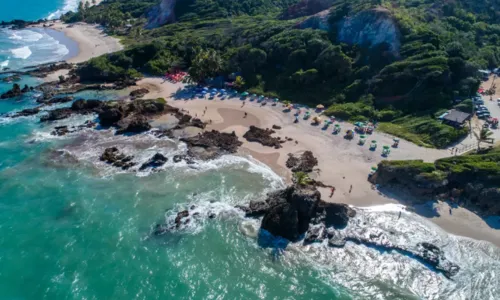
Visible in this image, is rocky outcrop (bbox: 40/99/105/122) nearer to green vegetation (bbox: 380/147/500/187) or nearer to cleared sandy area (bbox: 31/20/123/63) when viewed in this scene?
cleared sandy area (bbox: 31/20/123/63)

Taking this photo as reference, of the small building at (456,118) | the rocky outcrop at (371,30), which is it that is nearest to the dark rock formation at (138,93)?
the rocky outcrop at (371,30)

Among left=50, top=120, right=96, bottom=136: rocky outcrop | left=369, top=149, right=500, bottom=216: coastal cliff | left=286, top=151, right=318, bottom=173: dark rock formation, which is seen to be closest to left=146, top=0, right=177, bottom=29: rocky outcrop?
left=50, top=120, right=96, bottom=136: rocky outcrop

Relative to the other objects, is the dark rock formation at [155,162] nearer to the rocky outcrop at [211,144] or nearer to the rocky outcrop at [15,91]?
the rocky outcrop at [211,144]

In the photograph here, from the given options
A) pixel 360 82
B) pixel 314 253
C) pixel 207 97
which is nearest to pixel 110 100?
pixel 207 97

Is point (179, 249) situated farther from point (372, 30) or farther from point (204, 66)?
point (372, 30)

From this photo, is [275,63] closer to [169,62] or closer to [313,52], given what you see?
[313,52]

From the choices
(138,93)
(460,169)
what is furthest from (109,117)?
(460,169)

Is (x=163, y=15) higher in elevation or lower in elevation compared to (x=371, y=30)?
higher

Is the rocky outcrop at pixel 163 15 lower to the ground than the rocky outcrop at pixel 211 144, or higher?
higher
